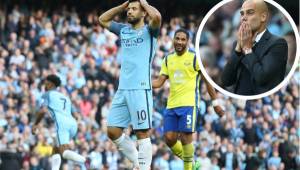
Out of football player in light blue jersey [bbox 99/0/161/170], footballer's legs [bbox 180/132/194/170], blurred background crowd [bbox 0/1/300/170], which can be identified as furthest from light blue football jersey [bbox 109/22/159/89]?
blurred background crowd [bbox 0/1/300/170]

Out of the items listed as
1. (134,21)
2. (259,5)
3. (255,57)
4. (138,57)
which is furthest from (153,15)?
(255,57)

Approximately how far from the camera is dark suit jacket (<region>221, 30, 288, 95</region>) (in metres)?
5.09

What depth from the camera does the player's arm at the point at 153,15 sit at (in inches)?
423

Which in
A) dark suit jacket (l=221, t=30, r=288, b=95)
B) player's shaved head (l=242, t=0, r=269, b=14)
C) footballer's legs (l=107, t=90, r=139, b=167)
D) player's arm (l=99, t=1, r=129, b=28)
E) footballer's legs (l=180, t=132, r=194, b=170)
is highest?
player's arm (l=99, t=1, r=129, b=28)

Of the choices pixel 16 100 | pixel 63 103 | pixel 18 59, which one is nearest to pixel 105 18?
pixel 63 103

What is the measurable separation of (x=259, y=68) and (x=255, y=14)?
1.23ft

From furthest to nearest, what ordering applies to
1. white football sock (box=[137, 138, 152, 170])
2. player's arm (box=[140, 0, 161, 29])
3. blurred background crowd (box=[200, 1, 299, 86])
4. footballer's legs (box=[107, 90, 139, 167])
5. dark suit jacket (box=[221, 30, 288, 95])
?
footballer's legs (box=[107, 90, 139, 167]), white football sock (box=[137, 138, 152, 170]), player's arm (box=[140, 0, 161, 29]), blurred background crowd (box=[200, 1, 299, 86]), dark suit jacket (box=[221, 30, 288, 95])

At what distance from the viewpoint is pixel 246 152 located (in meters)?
24.6

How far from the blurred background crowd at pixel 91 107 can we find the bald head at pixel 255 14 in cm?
1409

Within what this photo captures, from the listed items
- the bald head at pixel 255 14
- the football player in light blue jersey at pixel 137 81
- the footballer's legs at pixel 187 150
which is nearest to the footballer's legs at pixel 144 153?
the football player in light blue jersey at pixel 137 81

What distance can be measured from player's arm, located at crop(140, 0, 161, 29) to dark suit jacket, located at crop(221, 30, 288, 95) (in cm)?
548

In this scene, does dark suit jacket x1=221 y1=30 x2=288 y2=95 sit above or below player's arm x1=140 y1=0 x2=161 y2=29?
below

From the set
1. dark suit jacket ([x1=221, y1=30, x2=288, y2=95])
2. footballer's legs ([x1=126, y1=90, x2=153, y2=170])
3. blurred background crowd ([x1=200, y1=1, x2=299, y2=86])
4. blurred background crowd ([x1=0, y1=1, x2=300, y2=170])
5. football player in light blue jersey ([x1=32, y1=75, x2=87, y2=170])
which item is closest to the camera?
dark suit jacket ([x1=221, y1=30, x2=288, y2=95])

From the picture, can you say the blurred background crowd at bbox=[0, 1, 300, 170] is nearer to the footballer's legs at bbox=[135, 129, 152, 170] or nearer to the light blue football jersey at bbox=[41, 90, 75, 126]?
the light blue football jersey at bbox=[41, 90, 75, 126]
